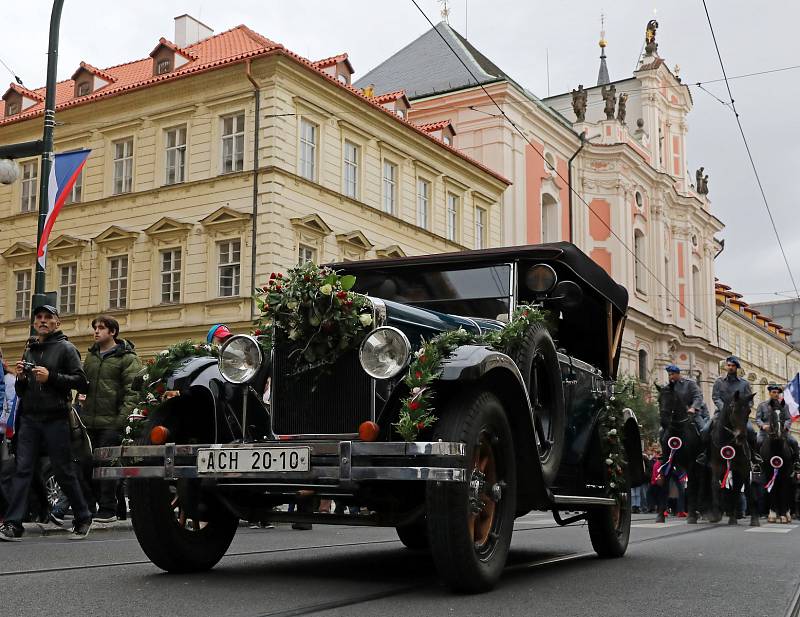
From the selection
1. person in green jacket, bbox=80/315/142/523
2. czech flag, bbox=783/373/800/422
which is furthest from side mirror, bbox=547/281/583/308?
czech flag, bbox=783/373/800/422

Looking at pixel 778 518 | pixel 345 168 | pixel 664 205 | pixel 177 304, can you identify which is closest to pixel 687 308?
pixel 664 205

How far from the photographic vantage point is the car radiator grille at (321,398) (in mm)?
5848

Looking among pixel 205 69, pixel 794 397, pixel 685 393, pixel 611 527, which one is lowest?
pixel 611 527

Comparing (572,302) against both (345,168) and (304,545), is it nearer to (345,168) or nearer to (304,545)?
(304,545)

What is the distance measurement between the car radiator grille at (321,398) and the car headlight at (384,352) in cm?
15

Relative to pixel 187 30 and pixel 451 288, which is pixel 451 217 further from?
pixel 451 288

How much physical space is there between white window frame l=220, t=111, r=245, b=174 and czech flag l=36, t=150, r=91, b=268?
1522 centimetres

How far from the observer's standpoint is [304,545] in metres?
9.15

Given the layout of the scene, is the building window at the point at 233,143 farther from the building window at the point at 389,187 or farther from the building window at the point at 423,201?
the building window at the point at 423,201

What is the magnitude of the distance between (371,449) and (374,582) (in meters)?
1.20

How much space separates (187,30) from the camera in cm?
3653

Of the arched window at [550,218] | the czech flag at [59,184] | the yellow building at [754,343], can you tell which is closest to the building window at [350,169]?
the arched window at [550,218]

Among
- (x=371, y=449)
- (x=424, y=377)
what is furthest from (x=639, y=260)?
(x=371, y=449)

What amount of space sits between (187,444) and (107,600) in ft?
3.99
